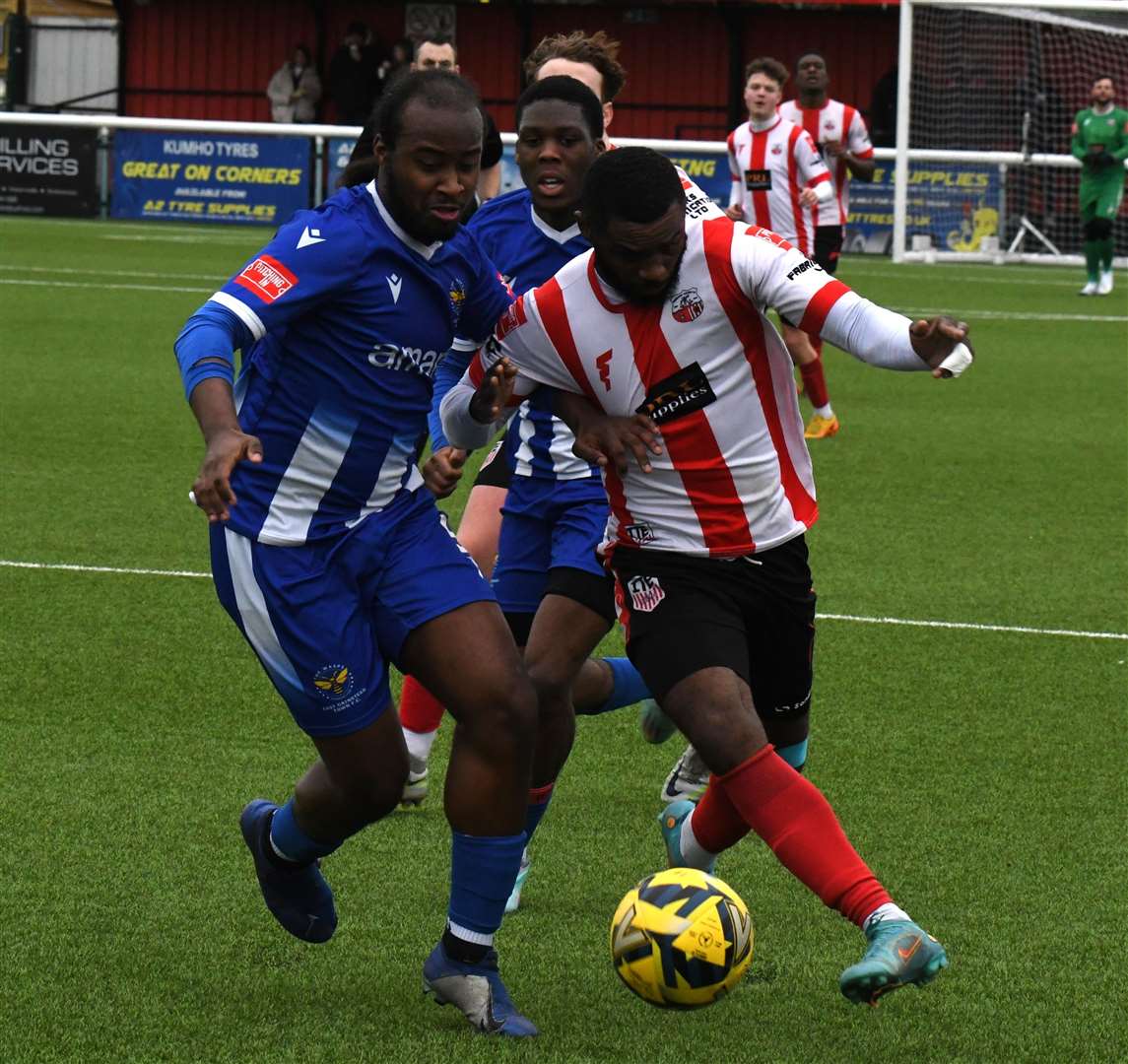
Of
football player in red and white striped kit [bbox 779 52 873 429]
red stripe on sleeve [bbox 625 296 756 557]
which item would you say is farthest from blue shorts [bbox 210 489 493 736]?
football player in red and white striped kit [bbox 779 52 873 429]

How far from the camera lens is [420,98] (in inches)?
173

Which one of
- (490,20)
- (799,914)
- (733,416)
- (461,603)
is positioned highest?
(490,20)

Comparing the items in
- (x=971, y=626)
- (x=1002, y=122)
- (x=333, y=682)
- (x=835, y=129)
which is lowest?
(x=971, y=626)

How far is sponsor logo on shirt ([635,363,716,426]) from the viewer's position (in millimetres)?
4520

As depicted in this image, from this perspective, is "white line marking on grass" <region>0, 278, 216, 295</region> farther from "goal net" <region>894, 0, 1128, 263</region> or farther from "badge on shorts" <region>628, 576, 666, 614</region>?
"badge on shorts" <region>628, 576, 666, 614</region>

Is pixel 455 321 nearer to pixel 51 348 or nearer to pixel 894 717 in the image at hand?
pixel 894 717

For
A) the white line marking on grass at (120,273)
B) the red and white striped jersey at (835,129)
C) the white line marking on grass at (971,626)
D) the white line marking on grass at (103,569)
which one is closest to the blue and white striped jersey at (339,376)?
the white line marking on grass at (971,626)

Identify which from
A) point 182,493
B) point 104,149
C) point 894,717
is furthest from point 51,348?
point 104,149

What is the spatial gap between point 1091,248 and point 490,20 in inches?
Answer: 599

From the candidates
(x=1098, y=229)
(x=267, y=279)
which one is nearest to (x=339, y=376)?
(x=267, y=279)

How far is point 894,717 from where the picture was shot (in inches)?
268

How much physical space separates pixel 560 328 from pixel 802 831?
1251mm

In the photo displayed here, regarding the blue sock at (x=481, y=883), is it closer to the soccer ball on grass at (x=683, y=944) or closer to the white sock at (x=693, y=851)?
the soccer ball on grass at (x=683, y=944)

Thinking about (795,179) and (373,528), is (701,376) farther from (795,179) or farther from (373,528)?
(795,179)
